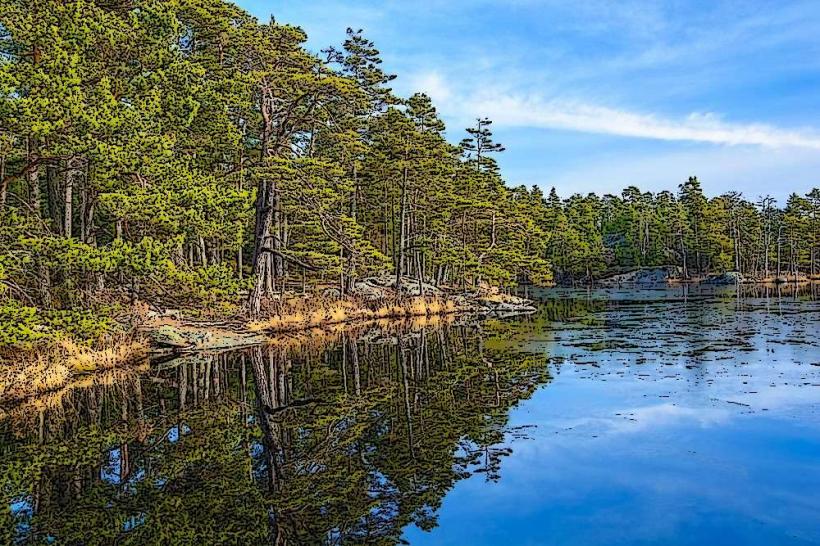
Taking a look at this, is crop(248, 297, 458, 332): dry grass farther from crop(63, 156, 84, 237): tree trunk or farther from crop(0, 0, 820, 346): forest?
crop(63, 156, 84, 237): tree trunk

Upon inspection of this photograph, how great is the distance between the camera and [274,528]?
232 inches

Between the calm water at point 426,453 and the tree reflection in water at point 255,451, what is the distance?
0.03 meters

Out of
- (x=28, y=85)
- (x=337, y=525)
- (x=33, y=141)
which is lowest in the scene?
(x=337, y=525)

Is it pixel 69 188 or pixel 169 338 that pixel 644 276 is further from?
pixel 69 188

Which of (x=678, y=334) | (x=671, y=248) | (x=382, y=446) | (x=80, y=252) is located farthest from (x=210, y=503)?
(x=671, y=248)

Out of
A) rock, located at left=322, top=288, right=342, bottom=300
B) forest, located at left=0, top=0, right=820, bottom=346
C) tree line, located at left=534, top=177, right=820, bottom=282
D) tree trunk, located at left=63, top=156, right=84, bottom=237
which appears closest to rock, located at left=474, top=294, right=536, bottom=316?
forest, located at left=0, top=0, right=820, bottom=346

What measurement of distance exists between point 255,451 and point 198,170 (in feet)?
37.8

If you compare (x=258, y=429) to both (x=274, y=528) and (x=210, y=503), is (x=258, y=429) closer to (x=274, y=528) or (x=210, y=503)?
(x=210, y=503)

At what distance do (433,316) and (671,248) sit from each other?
4964cm

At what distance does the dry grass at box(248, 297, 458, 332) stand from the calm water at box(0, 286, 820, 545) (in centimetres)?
587

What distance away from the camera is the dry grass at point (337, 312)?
2158 centimetres

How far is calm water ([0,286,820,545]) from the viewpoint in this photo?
19.6 ft

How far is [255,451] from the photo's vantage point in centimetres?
834

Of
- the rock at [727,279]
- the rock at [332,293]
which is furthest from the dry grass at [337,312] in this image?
the rock at [727,279]
